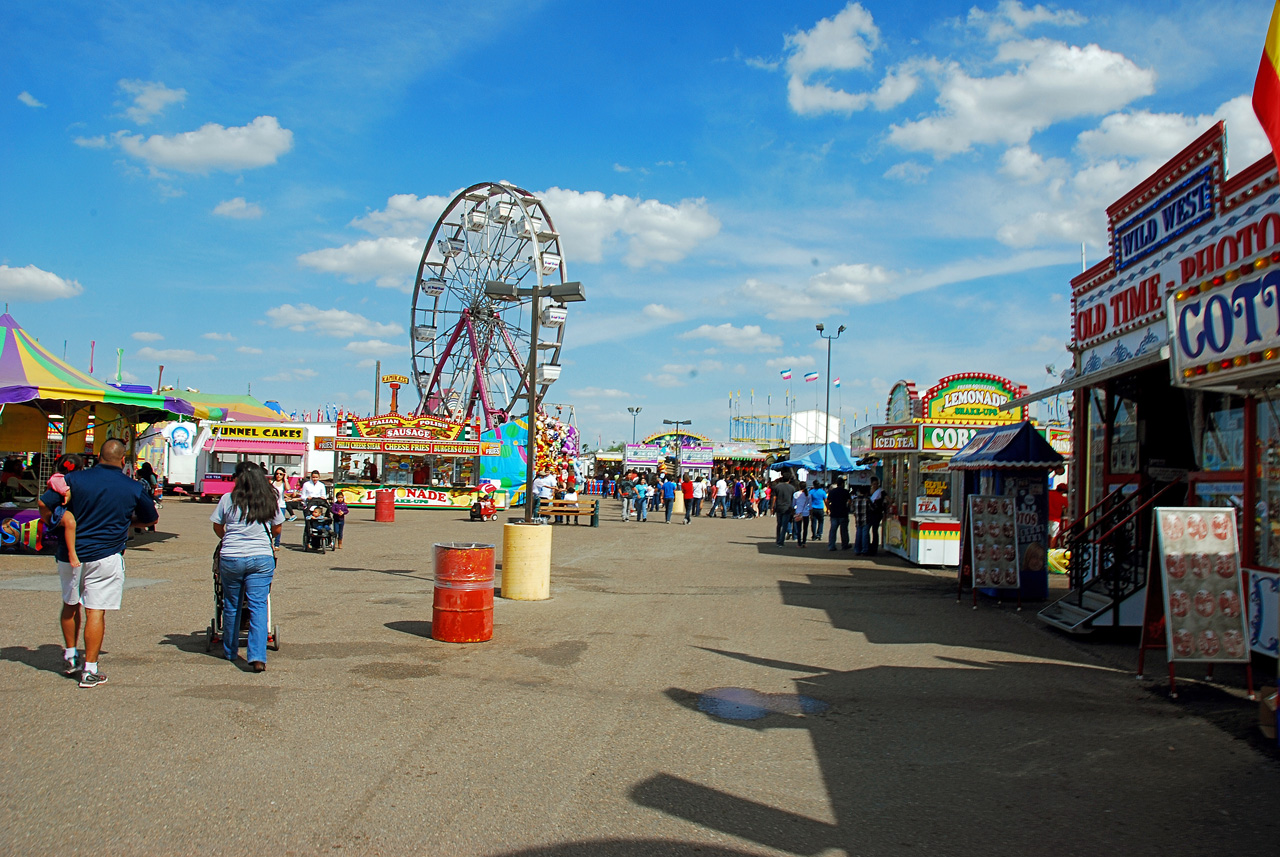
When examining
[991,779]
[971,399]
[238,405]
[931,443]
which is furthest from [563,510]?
[238,405]

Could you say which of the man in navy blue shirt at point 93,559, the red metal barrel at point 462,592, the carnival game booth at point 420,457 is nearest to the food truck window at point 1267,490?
the red metal barrel at point 462,592

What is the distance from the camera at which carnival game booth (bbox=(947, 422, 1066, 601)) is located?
11062 millimetres

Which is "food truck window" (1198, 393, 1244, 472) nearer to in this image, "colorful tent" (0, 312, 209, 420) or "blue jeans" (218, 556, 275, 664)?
"blue jeans" (218, 556, 275, 664)

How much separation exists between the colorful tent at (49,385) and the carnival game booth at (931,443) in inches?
530

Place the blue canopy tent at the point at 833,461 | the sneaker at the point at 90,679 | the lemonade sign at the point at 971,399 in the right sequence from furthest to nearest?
the blue canopy tent at the point at 833,461 < the lemonade sign at the point at 971,399 < the sneaker at the point at 90,679

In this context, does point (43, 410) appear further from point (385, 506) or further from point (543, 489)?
point (543, 489)

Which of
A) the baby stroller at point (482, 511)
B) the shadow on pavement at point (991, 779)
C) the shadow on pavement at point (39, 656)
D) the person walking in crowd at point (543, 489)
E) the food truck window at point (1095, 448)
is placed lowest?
the shadow on pavement at point (991, 779)

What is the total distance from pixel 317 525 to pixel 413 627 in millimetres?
7717

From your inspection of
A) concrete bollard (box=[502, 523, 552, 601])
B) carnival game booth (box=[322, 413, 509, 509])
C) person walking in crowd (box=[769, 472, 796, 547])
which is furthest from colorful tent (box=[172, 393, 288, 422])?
concrete bollard (box=[502, 523, 552, 601])

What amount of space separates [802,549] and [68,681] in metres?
15.8

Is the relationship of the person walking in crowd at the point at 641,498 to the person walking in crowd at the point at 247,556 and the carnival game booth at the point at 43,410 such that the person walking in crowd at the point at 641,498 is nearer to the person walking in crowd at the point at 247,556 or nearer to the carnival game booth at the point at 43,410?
the carnival game booth at the point at 43,410

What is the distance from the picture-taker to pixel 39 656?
667 cm

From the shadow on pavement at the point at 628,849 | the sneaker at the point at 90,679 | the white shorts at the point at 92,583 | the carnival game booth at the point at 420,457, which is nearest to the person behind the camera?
the shadow on pavement at the point at 628,849

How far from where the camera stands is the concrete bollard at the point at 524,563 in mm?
10328
